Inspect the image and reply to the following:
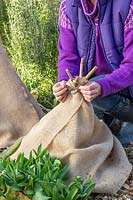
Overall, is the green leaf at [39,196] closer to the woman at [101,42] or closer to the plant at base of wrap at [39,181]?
the plant at base of wrap at [39,181]

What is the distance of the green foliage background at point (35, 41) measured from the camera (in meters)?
4.21

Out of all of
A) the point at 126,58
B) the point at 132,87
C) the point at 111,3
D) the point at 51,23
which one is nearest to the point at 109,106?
the point at 132,87

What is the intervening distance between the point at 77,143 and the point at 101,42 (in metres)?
0.66

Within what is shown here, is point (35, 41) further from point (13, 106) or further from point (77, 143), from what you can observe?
point (77, 143)

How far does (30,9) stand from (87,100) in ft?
5.76

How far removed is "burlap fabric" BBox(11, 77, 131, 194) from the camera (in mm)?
2615

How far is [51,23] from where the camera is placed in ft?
14.0

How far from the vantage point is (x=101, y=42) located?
9.89 ft

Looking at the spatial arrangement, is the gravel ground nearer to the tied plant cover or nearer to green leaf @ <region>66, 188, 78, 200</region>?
the tied plant cover

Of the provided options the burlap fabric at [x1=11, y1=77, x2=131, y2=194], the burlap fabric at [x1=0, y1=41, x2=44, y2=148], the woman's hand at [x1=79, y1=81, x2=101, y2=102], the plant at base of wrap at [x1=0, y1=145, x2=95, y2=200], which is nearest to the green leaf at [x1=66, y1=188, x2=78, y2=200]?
the plant at base of wrap at [x1=0, y1=145, x2=95, y2=200]

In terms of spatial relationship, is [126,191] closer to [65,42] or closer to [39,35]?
[65,42]

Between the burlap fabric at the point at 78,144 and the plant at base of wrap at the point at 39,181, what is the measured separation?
9 centimetres

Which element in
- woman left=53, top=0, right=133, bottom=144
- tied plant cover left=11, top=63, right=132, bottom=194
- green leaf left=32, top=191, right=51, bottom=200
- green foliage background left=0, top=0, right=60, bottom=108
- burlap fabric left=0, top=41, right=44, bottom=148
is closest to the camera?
green leaf left=32, top=191, right=51, bottom=200

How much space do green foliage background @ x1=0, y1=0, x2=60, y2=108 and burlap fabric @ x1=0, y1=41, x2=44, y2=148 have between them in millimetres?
843
